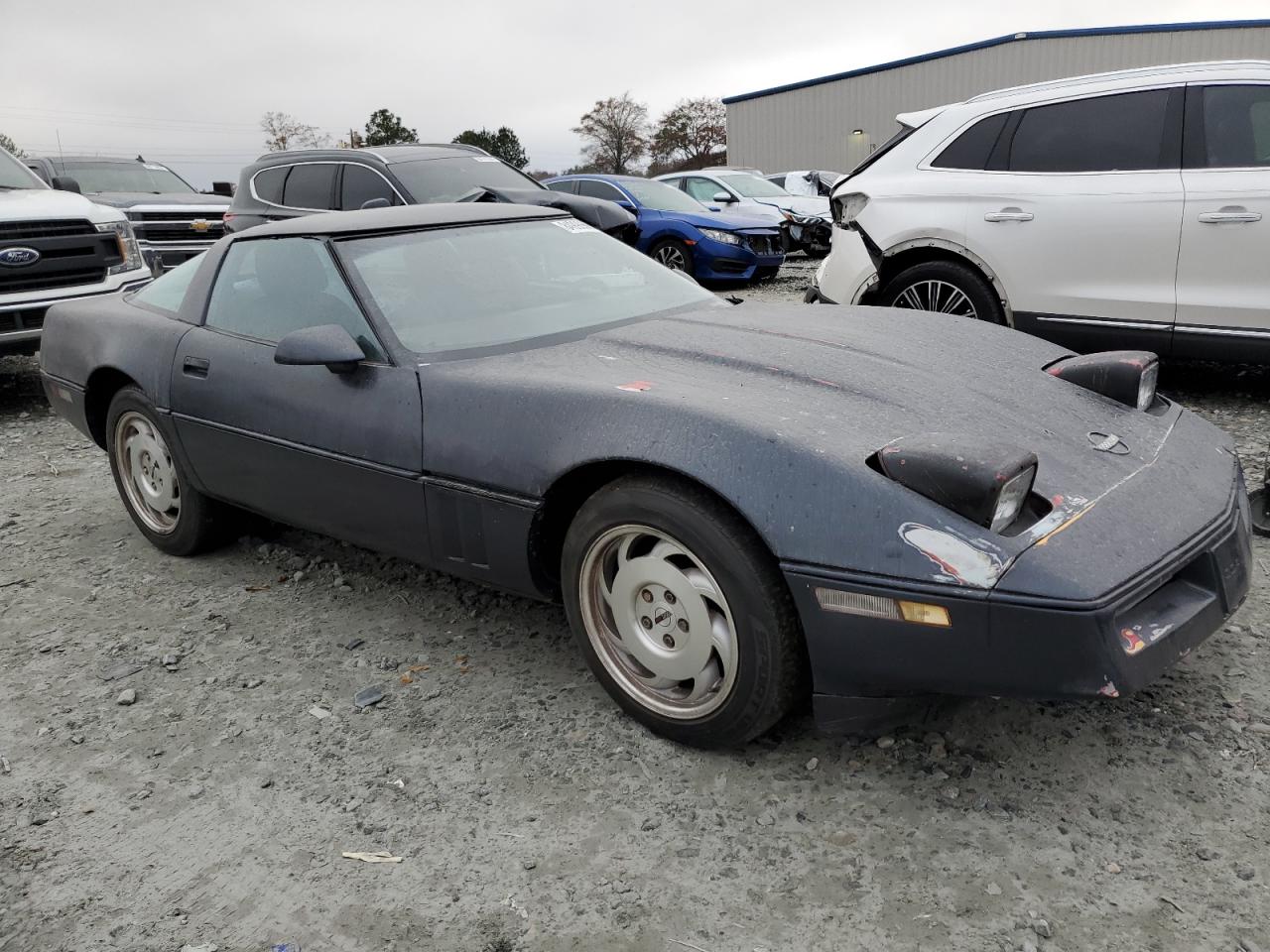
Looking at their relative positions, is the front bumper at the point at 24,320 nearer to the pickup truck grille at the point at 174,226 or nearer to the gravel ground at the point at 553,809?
the gravel ground at the point at 553,809

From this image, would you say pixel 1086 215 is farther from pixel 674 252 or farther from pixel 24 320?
pixel 24 320

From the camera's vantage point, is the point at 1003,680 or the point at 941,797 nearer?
the point at 1003,680

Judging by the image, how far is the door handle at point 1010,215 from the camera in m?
5.23

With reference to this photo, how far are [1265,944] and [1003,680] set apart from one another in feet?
2.02

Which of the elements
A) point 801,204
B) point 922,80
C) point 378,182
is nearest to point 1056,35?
point 922,80

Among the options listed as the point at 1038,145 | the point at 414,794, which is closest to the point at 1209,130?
the point at 1038,145

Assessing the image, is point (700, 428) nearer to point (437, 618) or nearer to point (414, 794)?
point (414, 794)

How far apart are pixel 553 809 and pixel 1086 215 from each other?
14.1ft

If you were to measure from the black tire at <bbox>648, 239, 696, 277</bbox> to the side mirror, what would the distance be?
845 centimetres

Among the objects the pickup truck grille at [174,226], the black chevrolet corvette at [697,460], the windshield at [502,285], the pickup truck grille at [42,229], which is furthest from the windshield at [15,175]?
the windshield at [502,285]

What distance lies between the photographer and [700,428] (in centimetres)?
224

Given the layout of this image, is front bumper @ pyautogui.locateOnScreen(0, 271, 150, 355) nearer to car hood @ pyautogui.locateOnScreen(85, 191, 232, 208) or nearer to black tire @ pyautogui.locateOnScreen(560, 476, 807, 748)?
car hood @ pyautogui.locateOnScreen(85, 191, 232, 208)


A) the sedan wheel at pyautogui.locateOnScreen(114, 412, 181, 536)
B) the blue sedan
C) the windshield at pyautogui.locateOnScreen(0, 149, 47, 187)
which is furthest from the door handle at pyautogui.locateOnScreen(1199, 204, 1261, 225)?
the windshield at pyautogui.locateOnScreen(0, 149, 47, 187)

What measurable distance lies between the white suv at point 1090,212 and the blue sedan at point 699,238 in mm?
5171
